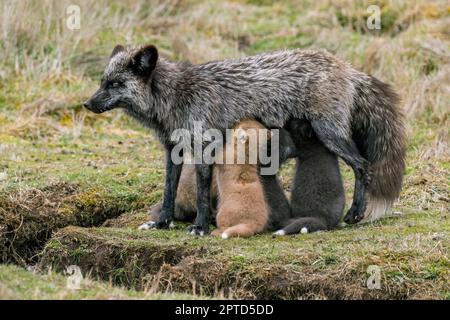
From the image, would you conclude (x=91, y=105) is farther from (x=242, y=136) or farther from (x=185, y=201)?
(x=242, y=136)

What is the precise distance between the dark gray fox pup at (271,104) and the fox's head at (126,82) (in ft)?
0.04

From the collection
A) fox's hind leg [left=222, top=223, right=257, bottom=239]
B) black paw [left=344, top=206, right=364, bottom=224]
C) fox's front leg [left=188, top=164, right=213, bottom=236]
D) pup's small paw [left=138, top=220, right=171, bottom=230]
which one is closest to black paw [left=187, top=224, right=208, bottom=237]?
fox's front leg [left=188, top=164, right=213, bottom=236]

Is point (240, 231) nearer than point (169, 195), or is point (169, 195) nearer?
point (240, 231)

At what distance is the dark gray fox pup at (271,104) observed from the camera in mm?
9898

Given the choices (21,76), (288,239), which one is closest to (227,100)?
(288,239)

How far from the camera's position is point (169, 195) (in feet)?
33.0

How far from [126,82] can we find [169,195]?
51.8 inches

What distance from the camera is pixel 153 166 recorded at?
41.5 feet

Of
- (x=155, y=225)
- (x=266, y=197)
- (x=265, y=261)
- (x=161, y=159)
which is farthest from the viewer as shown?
(x=161, y=159)

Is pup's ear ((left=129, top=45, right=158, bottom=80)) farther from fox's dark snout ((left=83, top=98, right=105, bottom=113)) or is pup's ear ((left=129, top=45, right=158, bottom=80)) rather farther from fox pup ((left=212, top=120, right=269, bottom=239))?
fox pup ((left=212, top=120, right=269, bottom=239))

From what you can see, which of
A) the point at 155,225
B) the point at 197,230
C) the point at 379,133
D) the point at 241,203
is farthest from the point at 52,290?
the point at 379,133

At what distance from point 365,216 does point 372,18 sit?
863 centimetres

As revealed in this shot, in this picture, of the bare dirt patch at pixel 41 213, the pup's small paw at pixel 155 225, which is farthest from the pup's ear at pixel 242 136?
the bare dirt patch at pixel 41 213
